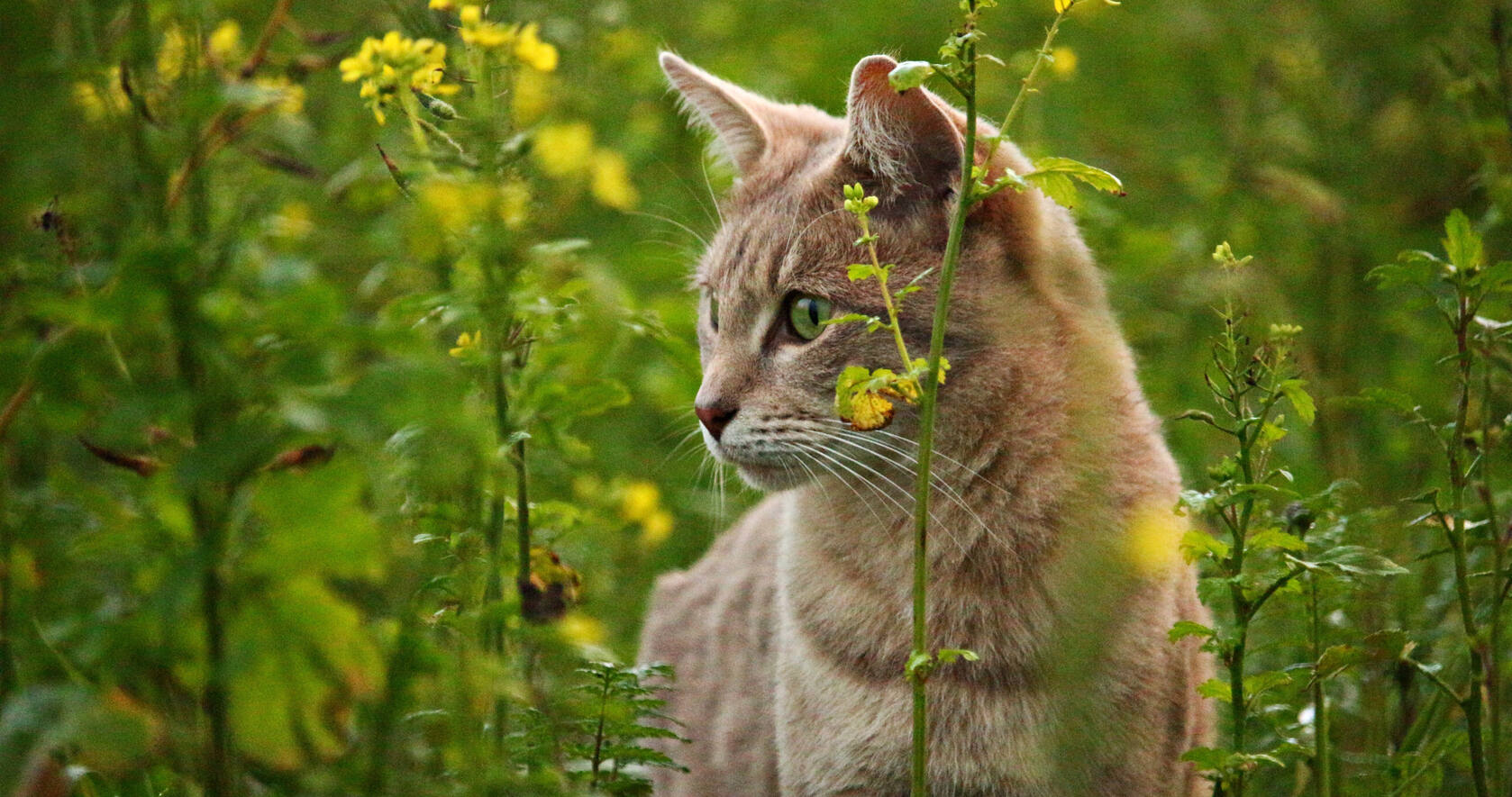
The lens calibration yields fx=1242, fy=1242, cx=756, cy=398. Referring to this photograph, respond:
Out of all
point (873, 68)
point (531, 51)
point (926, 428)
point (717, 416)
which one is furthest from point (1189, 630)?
point (531, 51)

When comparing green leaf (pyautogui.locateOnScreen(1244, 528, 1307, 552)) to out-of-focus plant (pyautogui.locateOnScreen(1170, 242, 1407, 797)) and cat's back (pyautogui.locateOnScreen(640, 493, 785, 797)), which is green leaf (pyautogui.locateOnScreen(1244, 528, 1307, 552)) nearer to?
out-of-focus plant (pyautogui.locateOnScreen(1170, 242, 1407, 797))

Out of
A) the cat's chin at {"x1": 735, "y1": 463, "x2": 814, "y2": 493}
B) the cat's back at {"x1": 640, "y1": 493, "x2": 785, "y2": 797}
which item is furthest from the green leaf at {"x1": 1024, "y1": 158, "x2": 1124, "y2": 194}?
the cat's back at {"x1": 640, "y1": 493, "x2": 785, "y2": 797}

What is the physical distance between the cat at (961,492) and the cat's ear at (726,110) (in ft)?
0.66

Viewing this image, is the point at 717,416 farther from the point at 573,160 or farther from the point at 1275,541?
the point at 1275,541

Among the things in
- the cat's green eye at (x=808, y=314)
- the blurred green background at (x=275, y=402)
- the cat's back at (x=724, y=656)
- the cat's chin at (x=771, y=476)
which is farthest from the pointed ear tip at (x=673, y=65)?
the cat's back at (x=724, y=656)

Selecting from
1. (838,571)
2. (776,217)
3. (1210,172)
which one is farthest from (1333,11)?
(838,571)

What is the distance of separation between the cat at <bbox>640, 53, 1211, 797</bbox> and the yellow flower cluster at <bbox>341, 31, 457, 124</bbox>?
79cm

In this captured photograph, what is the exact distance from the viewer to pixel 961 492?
86.1 inches

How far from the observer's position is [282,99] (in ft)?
4.12

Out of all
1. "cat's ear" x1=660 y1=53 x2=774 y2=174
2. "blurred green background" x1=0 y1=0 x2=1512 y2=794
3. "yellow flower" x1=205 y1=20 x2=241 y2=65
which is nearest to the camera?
"blurred green background" x1=0 y1=0 x2=1512 y2=794

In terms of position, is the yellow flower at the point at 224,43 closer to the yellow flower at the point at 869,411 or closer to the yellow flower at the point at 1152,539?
the yellow flower at the point at 869,411

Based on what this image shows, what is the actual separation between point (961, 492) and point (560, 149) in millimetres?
1037

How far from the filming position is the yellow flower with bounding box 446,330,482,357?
160cm

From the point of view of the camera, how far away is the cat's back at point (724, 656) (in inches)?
105
